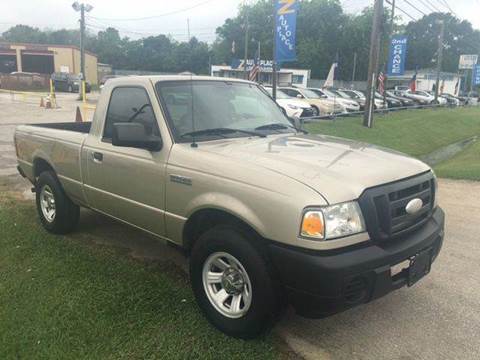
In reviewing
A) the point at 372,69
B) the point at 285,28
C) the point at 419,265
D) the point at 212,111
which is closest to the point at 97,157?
the point at 212,111

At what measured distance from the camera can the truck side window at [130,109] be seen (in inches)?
154

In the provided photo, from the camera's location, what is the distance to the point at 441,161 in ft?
44.4

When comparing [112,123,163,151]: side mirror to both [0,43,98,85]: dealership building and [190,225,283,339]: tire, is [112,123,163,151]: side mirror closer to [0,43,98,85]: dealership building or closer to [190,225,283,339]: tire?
[190,225,283,339]: tire

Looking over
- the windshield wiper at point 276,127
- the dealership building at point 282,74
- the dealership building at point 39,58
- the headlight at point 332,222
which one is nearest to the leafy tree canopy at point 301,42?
the dealership building at point 282,74

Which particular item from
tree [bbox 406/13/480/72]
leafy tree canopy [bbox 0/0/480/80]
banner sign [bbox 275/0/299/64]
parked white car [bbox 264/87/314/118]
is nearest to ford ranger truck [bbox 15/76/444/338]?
banner sign [bbox 275/0/299/64]

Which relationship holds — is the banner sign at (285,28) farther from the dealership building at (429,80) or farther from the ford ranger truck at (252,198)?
the dealership building at (429,80)

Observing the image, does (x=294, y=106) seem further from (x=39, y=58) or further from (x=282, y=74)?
(x=39, y=58)

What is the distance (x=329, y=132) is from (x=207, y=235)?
1295cm

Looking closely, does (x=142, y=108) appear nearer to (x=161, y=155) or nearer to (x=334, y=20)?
(x=161, y=155)

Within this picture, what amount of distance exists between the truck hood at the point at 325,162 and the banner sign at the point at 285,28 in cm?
1104

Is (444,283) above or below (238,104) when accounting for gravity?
below

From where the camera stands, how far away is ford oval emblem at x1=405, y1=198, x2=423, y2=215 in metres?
3.11

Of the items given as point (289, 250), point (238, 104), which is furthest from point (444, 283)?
point (238, 104)

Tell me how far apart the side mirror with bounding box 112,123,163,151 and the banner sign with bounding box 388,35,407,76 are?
2474 cm
